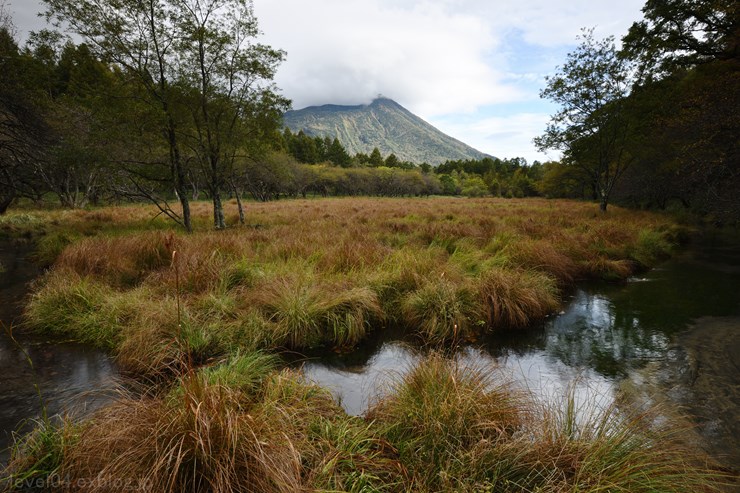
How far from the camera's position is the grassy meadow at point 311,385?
229cm

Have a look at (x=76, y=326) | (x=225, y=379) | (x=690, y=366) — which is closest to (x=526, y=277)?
(x=690, y=366)

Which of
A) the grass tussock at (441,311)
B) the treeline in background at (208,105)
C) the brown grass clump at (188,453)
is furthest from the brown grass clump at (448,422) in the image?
the treeline in background at (208,105)

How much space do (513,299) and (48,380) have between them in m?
7.98

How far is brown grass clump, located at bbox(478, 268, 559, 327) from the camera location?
648 centimetres

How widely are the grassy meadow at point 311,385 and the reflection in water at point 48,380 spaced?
0.29 m

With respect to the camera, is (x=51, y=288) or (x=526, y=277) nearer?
(x=51, y=288)

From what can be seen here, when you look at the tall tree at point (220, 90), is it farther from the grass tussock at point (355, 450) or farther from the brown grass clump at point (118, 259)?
the grass tussock at point (355, 450)

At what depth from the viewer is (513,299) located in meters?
6.77

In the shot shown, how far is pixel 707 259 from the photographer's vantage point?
12.0 m

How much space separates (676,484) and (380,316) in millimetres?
4659

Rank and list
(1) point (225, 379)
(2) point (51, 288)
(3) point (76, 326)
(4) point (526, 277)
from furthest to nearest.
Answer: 1. (4) point (526, 277)
2. (2) point (51, 288)
3. (3) point (76, 326)
4. (1) point (225, 379)

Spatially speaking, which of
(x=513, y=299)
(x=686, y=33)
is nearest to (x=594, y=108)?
(x=686, y=33)

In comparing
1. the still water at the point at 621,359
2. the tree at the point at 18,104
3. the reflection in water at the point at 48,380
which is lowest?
the reflection in water at the point at 48,380

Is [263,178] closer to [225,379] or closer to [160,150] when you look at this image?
[160,150]
